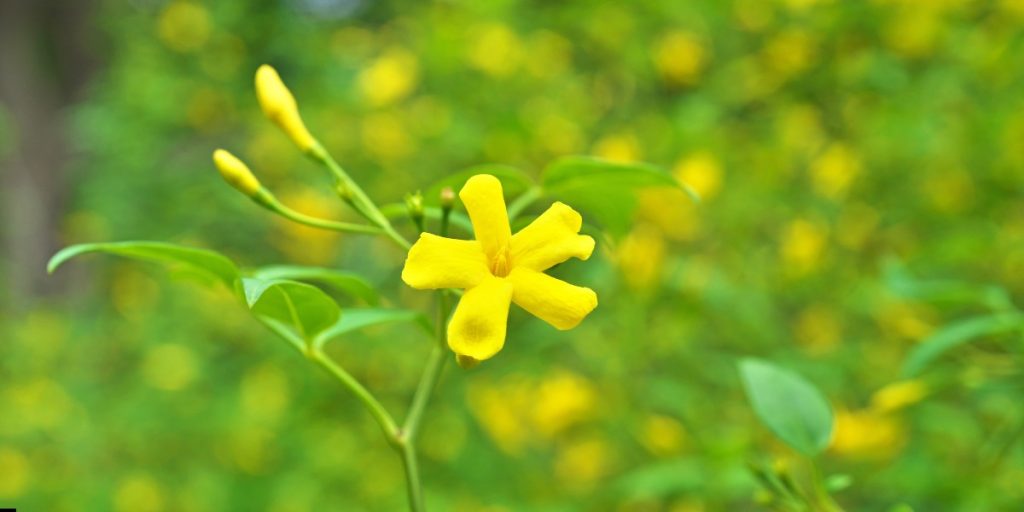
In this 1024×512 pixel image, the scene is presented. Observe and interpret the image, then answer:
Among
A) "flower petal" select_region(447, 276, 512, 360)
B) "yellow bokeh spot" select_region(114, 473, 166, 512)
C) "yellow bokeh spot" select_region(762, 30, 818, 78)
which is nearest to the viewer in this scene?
"flower petal" select_region(447, 276, 512, 360)

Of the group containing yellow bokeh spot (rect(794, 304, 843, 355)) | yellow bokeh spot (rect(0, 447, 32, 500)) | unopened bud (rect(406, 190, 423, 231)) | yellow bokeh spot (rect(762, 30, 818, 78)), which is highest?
yellow bokeh spot (rect(762, 30, 818, 78))

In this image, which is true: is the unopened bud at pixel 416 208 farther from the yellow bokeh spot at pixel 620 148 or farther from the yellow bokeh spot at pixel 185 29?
the yellow bokeh spot at pixel 185 29

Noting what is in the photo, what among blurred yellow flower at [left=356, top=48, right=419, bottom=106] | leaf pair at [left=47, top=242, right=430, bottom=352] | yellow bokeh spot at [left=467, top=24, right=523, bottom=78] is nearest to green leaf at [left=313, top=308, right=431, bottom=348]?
leaf pair at [left=47, top=242, right=430, bottom=352]

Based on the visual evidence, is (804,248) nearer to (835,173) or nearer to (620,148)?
(835,173)

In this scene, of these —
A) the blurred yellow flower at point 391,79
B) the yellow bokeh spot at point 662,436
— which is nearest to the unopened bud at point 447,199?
the yellow bokeh spot at point 662,436

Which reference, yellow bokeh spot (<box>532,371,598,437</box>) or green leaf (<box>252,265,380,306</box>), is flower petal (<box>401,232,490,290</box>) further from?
yellow bokeh spot (<box>532,371,598,437</box>)

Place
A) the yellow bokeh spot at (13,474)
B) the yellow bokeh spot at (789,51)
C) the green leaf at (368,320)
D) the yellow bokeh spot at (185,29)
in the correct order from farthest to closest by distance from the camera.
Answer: the yellow bokeh spot at (185,29) < the yellow bokeh spot at (13,474) < the yellow bokeh spot at (789,51) < the green leaf at (368,320)

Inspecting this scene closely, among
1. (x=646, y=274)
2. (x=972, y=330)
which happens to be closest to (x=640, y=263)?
(x=646, y=274)
